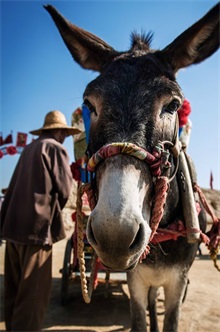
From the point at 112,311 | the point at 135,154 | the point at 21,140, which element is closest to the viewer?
the point at 135,154

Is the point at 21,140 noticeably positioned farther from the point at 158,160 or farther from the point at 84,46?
the point at 158,160

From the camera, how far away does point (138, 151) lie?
1387 millimetres

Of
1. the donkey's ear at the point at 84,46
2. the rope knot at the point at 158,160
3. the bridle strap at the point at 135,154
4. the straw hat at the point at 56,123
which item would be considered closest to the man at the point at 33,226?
the straw hat at the point at 56,123

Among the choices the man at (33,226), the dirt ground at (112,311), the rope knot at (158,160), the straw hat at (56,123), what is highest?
the straw hat at (56,123)

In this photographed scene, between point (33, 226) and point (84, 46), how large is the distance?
187 centimetres

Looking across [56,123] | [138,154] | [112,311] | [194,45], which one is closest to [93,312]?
[112,311]

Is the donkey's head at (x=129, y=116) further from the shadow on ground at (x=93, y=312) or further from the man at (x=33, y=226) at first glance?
the shadow on ground at (x=93, y=312)

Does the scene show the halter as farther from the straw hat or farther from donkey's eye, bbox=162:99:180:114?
the straw hat

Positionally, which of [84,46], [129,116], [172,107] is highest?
[84,46]

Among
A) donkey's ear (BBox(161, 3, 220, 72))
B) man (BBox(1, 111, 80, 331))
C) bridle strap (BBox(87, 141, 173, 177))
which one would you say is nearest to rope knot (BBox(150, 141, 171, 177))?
bridle strap (BBox(87, 141, 173, 177))

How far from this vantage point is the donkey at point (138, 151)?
4.09ft

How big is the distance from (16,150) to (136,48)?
37.7ft

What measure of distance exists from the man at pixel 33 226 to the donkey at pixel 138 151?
1.10 m

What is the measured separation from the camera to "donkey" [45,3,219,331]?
1.25 m
